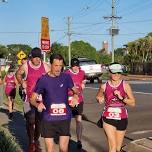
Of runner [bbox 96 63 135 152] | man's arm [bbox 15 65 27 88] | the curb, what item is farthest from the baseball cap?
man's arm [bbox 15 65 27 88]

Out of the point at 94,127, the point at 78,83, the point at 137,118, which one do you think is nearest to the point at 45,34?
the point at 137,118

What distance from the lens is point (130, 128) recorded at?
13.5 metres

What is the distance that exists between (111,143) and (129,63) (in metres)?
69.9

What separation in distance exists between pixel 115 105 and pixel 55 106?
965 mm

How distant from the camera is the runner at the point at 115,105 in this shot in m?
7.80

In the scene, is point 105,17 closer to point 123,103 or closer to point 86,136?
point 86,136

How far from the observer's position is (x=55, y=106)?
741 centimetres

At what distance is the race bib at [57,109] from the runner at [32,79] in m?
2.10

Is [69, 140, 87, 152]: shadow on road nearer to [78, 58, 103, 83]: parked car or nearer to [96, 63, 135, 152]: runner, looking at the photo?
[96, 63, 135, 152]: runner

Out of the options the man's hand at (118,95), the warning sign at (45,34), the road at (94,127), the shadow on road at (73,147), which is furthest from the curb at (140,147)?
the warning sign at (45,34)

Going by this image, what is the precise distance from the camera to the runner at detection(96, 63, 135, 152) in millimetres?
7797

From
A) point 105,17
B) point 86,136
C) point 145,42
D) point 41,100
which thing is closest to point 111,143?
point 41,100

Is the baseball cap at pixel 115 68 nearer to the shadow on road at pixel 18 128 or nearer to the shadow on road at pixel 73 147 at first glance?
the shadow on road at pixel 73 147

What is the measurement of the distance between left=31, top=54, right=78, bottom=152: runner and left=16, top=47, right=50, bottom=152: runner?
2.02 m
